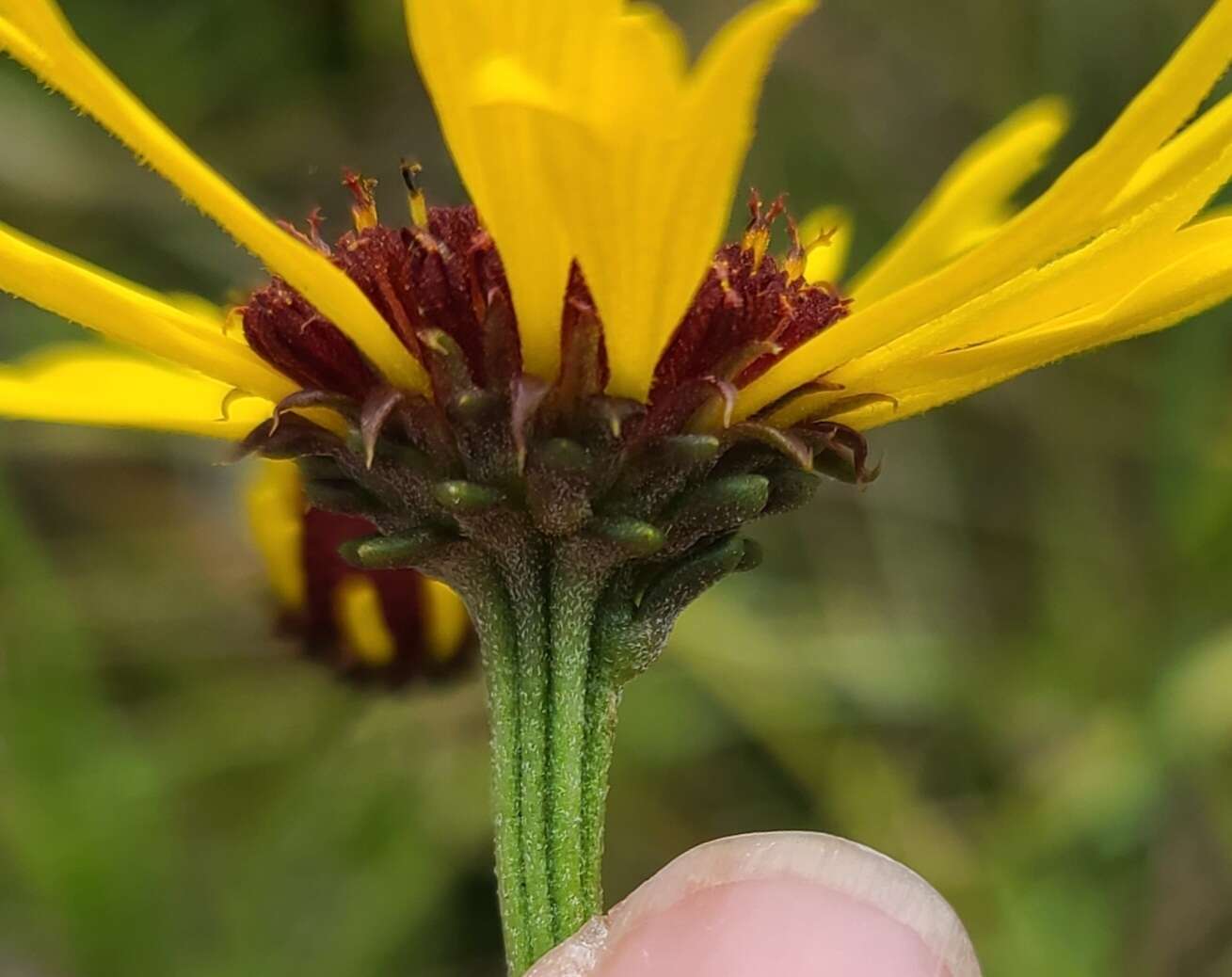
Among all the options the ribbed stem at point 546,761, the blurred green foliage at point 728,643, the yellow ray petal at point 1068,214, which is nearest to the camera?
the yellow ray petal at point 1068,214

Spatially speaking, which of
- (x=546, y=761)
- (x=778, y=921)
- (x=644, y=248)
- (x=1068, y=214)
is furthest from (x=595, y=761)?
(x=1068, y=214)

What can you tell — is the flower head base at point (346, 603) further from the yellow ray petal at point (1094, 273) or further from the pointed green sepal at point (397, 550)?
the yellow ray petal at point (1094, 273)

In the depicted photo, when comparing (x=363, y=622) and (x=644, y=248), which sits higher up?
(x=644, y=248)

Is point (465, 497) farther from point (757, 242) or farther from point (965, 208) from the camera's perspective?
point (965, 208)

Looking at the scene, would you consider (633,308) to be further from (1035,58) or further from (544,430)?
(1035,58)

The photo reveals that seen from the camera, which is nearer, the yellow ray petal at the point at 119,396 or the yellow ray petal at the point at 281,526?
the yellow ray petal at the point at 119,396

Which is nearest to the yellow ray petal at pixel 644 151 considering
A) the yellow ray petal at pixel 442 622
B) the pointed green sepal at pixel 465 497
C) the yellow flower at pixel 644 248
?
the yellow flower at pixel 644 248

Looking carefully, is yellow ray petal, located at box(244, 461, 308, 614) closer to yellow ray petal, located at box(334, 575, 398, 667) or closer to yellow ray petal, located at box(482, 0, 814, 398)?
yellow ray petal, located at box(334, 575, 398, 667)
